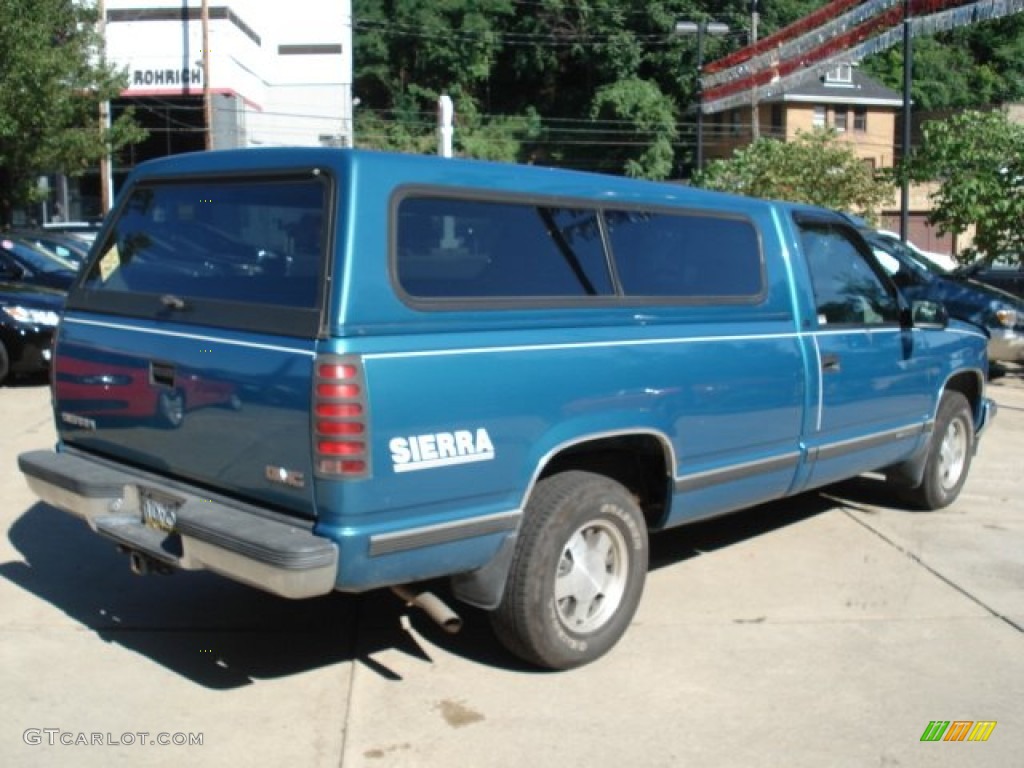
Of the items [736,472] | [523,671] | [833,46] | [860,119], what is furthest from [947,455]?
[860,119]

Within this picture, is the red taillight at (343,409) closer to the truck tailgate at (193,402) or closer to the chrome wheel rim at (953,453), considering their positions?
the truck tailgate at (193,402)

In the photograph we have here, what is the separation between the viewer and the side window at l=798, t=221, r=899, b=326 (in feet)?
19.0

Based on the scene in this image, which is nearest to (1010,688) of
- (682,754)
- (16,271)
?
(682,754)

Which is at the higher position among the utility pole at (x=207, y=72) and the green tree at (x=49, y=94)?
the utility pole at (x=207, y=72)

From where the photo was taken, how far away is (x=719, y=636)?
4.96m

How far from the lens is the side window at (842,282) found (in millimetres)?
5797

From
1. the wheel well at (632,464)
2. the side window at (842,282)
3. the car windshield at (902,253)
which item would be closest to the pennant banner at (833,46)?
the car windshield at (902,253)

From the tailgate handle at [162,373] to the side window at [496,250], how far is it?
100cm

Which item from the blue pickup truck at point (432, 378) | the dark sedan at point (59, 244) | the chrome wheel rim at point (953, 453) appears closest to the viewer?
the blue pickup truck at point (432, 378)

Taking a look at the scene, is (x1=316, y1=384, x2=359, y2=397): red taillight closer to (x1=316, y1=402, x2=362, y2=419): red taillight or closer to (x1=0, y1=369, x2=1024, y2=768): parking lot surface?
(x1=316, y1=402, x2=362, y2=419): red taillight

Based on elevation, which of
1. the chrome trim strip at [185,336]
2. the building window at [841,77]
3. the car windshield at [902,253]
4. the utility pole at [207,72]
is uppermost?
the building window at [841,77]

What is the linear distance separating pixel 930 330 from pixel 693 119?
57.1 metres

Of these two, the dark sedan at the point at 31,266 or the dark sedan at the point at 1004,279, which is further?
the dark sedan at the point at 1004,279

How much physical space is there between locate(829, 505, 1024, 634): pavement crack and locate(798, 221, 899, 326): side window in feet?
4.40
